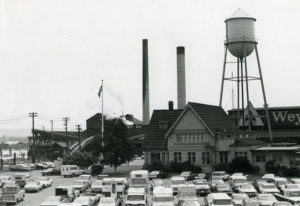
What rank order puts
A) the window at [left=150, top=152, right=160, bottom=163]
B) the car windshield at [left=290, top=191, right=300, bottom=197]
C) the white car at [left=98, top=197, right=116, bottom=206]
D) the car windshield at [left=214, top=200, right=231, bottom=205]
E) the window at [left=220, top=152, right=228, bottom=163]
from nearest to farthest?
the car windshield at [left=214, top=200, right=231, bottom=205] < the white car at [left=98, top=197, right=116, bottom=206] < the car windshield at [left=290, top=191, right=300, bottom=197] < the window at [left=220, top=152, right=228, bottom=163] < the window at [left=150, top=152, right=160, bottom=163]

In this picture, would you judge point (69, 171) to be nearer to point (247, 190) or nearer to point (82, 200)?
point (247, 190)

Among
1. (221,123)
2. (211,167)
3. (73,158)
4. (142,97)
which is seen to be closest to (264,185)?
(211,167)

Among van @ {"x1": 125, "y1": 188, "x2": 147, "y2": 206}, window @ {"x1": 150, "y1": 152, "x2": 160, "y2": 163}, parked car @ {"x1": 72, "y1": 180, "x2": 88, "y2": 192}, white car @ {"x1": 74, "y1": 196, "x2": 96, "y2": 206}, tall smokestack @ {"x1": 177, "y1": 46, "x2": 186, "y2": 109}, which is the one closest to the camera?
white car @ {"x1": 74, "y1": 196, "x2": 96, "y2": 206}

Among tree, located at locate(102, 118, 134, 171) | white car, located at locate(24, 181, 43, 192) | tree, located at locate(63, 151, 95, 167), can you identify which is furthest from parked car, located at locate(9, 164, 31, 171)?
white car, located at locate(24, 181, 43, 192)

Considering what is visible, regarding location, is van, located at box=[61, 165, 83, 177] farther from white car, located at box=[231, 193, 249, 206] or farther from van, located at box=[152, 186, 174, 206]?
white car, located at box=[231, 193, 249, 206]

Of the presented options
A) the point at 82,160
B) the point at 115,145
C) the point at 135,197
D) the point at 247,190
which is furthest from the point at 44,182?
the point at 82,160

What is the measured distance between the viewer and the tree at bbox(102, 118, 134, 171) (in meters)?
75.3

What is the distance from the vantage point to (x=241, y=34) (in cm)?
7831

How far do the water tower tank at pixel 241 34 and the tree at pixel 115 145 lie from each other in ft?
64.4

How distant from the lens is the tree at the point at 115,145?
7531cm

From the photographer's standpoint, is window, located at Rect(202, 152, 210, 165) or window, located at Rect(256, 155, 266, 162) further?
window, located at Rect(202, 152, 210, 165)

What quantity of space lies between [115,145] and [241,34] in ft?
76.8

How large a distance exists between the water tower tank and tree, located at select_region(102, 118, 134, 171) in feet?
64.4

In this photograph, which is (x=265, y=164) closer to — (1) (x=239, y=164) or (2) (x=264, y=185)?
(1) (x=239, y=164)
